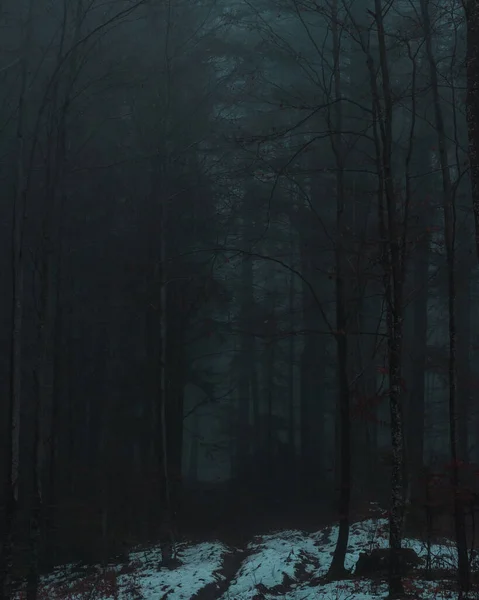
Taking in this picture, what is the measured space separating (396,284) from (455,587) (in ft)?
13.9

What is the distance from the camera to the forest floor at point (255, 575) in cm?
1059

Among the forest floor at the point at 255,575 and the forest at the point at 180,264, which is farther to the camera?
the forest at the point at 180,264

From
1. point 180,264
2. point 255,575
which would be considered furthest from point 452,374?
point 180,264

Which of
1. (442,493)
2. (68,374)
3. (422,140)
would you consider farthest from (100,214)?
(442,493)

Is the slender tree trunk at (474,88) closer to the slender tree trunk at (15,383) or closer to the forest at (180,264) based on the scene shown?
the forest at (180,264)

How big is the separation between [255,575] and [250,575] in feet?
0.37

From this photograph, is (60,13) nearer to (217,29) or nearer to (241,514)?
(217,29)

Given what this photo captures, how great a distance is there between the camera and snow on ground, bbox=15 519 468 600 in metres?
10.7

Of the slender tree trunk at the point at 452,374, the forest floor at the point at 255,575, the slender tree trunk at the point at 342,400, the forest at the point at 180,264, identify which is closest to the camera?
the slender tree trunk at the point at 452,374

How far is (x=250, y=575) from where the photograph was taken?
1215cm

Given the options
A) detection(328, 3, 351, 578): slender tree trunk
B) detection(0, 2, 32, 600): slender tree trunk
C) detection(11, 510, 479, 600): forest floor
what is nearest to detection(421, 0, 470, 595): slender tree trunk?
detection(11, 510, 479, 600): forest floor

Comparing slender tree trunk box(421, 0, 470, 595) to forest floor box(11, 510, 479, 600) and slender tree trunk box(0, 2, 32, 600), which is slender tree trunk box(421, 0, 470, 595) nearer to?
forest floor box(11, 510, 479, 600)

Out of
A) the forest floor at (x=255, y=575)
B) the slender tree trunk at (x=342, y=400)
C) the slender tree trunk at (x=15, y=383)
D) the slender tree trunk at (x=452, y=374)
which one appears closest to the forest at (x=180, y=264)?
the slender tree trunk at (x=342, y=400)

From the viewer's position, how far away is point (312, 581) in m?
11.8
